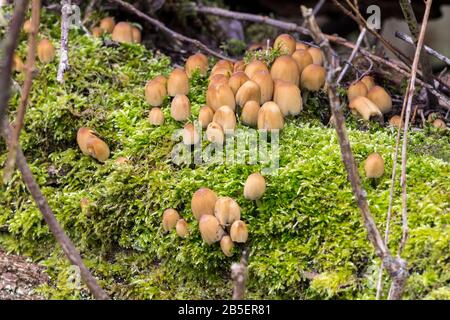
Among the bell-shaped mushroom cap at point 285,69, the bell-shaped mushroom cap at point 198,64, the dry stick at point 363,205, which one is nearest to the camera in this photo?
the dry stick at point 363,205

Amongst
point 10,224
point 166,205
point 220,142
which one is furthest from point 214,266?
point 10,224

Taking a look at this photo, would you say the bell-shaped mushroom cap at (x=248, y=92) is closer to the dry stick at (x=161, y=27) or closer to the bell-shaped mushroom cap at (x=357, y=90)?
the bell-shaped mushroom cap at (x=357, y=90)

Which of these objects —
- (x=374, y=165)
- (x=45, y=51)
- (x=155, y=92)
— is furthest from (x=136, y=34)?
(x=374, y=165)

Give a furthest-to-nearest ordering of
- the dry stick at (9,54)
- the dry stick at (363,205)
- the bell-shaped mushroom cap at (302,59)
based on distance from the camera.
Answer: the bell-shaped mushroom cap at (302,59) → the dry stick at (363,205) → the dry stick at (9,54)

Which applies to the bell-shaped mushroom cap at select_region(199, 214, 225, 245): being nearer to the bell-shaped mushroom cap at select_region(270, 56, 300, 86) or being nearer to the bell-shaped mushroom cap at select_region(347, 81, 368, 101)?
the bell-shaped mushroom cap at select_region(270, 56, 300, 86)

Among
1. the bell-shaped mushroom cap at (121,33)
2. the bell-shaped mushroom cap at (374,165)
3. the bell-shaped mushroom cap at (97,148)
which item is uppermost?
the bell-shaped mushroom cap at (121,33)

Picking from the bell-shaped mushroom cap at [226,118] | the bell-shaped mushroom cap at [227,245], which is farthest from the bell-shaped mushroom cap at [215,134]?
the bell-shaped mushroom cap at [227,245]

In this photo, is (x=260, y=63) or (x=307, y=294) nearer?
(x=307, y=294)
